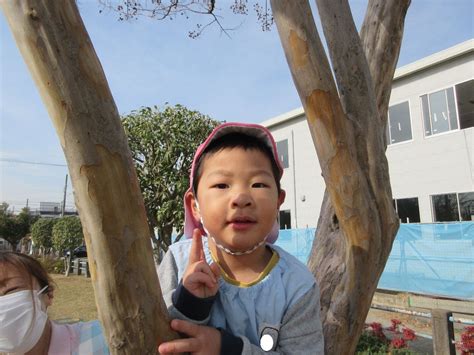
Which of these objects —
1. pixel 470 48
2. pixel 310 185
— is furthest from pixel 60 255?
pixel 470 48

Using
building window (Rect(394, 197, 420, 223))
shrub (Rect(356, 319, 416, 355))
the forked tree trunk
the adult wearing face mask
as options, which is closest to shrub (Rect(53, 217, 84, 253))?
building window (Rect(394, 197, 420, 223))

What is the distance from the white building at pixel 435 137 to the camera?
9.34m

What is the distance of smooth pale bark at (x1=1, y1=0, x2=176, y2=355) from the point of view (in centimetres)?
82

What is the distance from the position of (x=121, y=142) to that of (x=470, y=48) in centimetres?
1024

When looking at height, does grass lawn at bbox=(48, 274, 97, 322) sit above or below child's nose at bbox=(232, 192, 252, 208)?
below

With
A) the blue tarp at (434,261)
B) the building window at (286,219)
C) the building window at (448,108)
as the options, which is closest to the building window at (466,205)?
the building window at (448,108)

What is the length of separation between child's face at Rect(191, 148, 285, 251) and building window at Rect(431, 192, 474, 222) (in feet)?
31.8

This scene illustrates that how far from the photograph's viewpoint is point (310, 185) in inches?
543

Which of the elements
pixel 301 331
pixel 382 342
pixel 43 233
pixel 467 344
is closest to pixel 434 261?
pixel 382 342

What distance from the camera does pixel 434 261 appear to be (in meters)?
7.82

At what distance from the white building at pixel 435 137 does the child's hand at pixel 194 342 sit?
9.84m

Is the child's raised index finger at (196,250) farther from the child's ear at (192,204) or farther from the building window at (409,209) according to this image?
the building window at (409,209)

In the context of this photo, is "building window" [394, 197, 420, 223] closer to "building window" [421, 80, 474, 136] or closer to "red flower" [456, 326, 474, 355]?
"building window" [421, 80, 474, 136]

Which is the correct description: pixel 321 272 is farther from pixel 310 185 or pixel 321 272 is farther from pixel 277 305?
pixel 310 185
